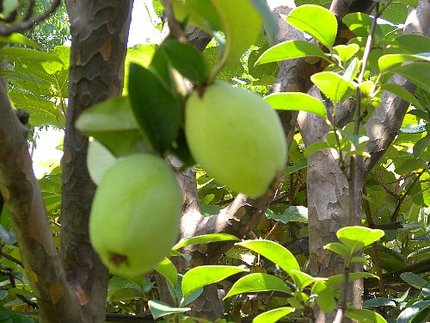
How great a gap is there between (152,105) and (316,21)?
45 centimetres

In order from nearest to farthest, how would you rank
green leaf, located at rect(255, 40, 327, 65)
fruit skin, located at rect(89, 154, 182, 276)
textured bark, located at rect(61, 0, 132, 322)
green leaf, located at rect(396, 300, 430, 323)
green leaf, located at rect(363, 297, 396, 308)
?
fruit skin, located at rect(89, 154, 182, 276), textured bark, located at rect(61, 0, 132, 322), green leaf, located at rect(255, 40, 327, 65), green leaf, located at rect(396, 300, 430, 323), green leaf, located at rect(363, 297, 396, 308)

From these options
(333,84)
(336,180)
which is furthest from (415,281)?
(333,84)

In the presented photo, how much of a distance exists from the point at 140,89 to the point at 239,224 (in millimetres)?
710

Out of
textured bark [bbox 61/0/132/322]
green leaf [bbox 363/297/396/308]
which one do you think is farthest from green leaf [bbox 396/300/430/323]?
textured bark [bbox 61/0/132/322]

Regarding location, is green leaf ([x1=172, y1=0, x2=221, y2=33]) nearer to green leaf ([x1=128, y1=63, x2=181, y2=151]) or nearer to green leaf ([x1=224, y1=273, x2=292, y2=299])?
green leaf ([x1=128, y1=63, x2=181, y2=151])

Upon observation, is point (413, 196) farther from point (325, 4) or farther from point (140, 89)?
point (140, 89)

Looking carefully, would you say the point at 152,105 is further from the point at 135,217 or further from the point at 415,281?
the point at 415,281

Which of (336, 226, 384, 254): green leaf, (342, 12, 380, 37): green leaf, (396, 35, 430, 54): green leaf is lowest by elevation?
(336, 226, 384, 254): green leaf

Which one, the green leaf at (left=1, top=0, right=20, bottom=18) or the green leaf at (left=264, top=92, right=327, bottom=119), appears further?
the green leaf at (left=264, top=92, right=327, bottom=119)

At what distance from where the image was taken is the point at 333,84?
2.31 ft

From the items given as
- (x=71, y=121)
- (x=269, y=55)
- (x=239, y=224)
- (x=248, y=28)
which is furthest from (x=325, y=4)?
(x=248, y=28)

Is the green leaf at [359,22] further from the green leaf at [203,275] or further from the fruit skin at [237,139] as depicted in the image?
the fruit skin at [237,139]

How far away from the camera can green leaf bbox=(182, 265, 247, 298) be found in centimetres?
78

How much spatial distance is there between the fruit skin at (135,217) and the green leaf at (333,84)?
41 centimetres
